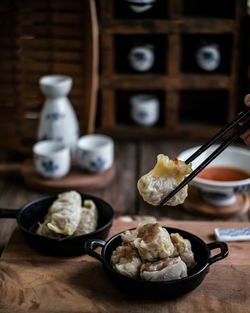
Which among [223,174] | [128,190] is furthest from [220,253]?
[128,190]

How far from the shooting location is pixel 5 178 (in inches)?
106

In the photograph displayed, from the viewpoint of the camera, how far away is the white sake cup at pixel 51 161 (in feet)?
8.16

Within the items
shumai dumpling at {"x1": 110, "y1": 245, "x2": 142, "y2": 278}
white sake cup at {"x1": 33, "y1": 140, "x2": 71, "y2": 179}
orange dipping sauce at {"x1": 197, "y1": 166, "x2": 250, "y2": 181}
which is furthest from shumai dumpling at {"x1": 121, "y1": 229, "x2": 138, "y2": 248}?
white sake cup at {"x1": 33, "y1": 140, "x2": 71, "y2": 179}

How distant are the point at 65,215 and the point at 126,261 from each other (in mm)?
313

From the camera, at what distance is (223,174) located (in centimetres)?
241

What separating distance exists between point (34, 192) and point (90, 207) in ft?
2.19

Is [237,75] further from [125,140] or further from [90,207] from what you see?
[90,207]

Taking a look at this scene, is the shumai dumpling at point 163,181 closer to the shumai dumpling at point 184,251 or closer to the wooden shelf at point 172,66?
the shumai dumpling at point 184,251

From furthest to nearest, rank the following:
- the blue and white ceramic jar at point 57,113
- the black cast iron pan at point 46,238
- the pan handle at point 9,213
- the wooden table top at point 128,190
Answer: the blue and white ceramic jar at point 57,113
the wooden table top at point 128,190
the pan handle at point 9,213
the black cast iron pan at point 46,238

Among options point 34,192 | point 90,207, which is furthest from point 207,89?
point 90,207

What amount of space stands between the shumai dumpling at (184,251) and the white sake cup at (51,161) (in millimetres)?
997

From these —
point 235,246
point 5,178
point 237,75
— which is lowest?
point 5,178

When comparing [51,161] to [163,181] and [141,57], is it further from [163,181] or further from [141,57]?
[163,181]

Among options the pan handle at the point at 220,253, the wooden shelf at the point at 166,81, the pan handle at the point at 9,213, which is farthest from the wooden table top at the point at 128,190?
the pan handle at the point at 220,253
